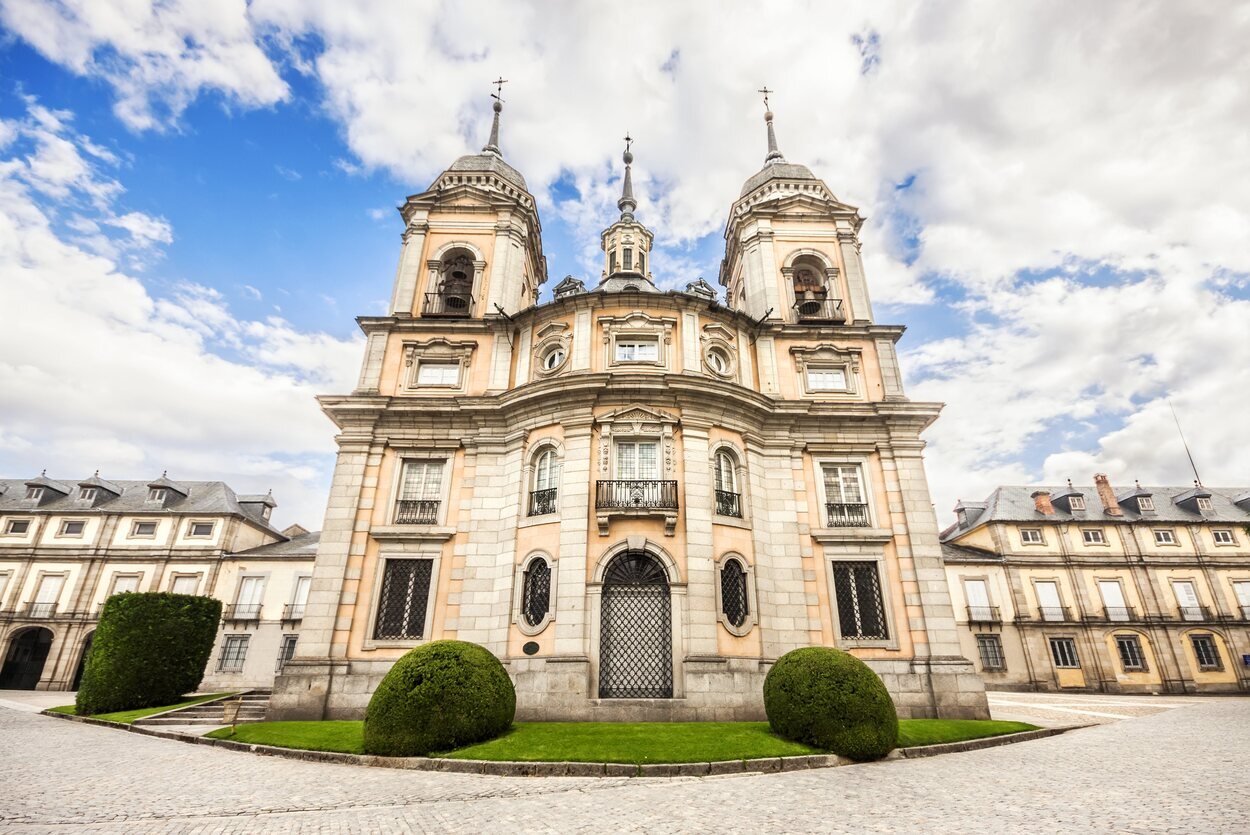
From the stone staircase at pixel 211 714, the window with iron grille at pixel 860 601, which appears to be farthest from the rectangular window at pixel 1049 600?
the stone staircase at pixel 211 714

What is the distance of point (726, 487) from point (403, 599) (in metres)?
10.6

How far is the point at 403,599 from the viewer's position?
18.2 m

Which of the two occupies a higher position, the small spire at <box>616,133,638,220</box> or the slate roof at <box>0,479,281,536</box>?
the small spire at <box>616,133,638,220</box>

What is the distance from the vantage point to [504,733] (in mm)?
12539

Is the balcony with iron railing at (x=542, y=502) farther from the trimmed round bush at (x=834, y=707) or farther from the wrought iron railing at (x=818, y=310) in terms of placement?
the wrought iron railing at (x=818, y=310)

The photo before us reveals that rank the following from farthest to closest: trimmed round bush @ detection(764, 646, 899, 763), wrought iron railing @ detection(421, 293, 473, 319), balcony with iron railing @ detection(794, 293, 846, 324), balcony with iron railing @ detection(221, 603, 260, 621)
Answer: balcony with iron railing @ detection(221, 603, 260, 621) → balcony with iron railing @ detection(794, 293, 846, 324) → wrought iron railing @ detection(421, 293, 473, 319) → trimmed round bush @ detection(764, 646, 899, 763)

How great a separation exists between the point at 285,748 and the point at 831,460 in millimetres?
17080

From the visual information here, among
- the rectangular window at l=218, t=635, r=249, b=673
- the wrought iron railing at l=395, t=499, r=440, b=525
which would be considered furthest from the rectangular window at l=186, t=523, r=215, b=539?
the wrought iron railing at l=395, t=499, r=440, b=525

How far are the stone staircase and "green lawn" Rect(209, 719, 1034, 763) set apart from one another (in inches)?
98.2

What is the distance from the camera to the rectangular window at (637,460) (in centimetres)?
1802

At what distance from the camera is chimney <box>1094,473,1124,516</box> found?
3881cm

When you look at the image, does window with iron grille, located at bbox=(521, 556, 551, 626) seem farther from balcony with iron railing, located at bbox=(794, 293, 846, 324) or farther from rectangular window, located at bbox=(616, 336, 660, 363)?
balcony with iron railing, located at bbox=(794, 293, 846, 324)

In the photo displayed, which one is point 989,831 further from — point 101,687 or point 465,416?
point 101,687

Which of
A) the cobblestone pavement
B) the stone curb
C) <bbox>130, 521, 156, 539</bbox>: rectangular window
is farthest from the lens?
<bbox>130, 521, 156, 539</bbox>: rectangular window
